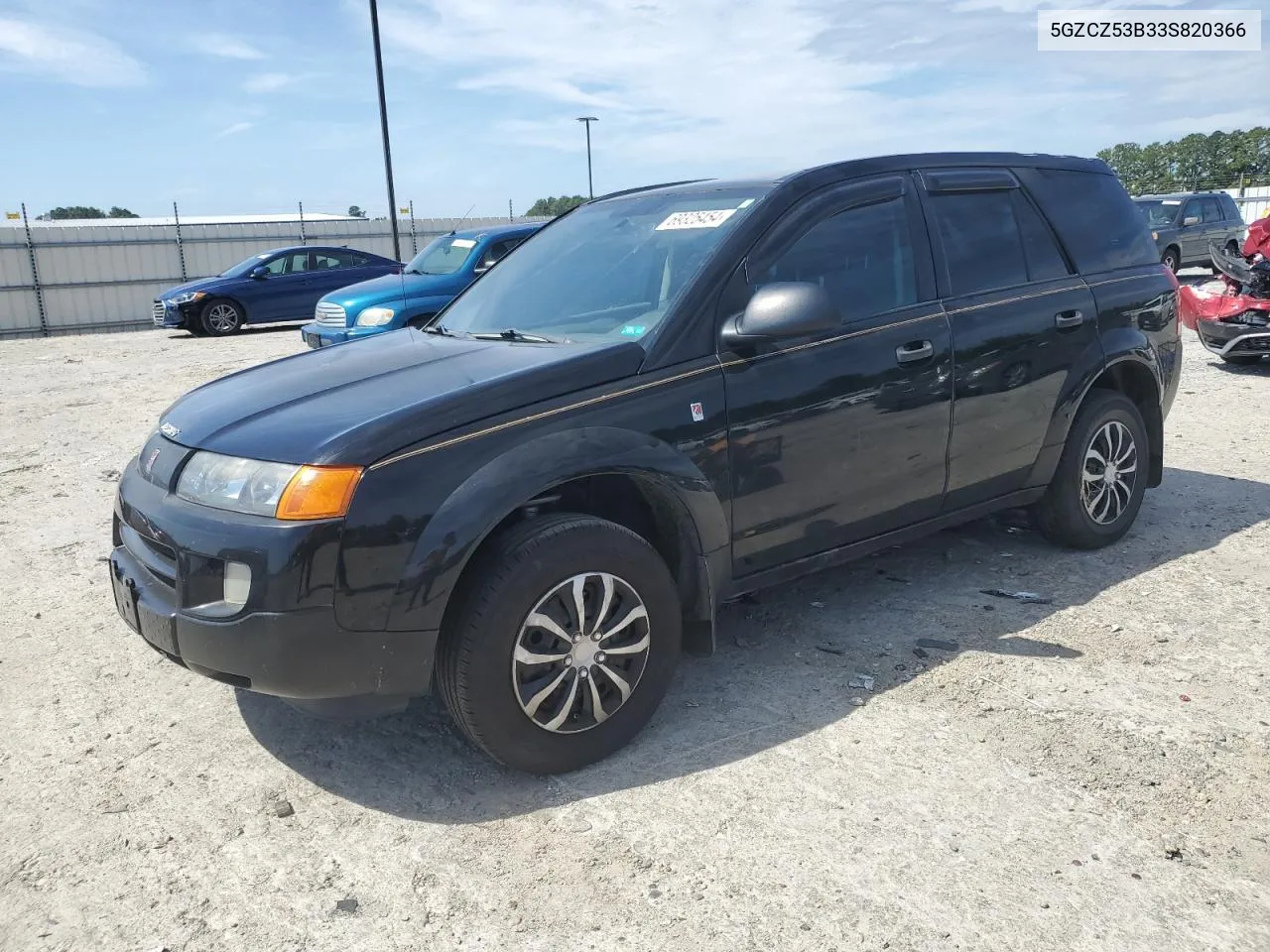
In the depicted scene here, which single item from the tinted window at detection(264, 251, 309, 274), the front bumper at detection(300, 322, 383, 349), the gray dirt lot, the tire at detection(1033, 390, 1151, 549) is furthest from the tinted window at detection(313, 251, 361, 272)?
the tire at detection(1033, 390, 1151, 549)

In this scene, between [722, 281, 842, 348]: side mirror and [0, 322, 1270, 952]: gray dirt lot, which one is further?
[722, 281, 842, 348]: side mirror

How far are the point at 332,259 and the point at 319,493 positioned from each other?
1680 cm

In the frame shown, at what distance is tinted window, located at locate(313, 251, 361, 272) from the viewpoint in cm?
1830

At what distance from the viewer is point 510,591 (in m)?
2.88

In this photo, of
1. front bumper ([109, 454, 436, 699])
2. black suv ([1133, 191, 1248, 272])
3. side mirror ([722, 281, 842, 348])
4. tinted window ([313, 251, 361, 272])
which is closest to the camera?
front bumper ([109, 454, 436, 699])

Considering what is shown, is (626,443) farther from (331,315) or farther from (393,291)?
(331,315)

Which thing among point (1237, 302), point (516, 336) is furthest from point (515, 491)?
point (1237, 302)

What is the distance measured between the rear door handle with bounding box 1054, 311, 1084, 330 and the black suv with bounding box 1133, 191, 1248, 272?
1659cm

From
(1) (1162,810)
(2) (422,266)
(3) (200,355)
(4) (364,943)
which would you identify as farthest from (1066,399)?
(3) (200,355)

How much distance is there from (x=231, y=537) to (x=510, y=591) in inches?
30.0

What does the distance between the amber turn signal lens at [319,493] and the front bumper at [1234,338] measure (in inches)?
386

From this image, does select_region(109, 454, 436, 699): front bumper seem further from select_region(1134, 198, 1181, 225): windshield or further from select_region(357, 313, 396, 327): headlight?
select_region(1134, 198, 1181, 225): windshield

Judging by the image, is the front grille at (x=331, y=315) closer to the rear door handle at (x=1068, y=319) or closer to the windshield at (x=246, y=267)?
the windshield at (x=246, y=267)

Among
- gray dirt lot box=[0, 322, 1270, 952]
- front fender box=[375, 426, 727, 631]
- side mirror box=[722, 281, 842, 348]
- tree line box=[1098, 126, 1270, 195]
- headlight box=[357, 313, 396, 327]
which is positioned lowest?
gray dirt lot box=[0, 322, 1270, 952]
